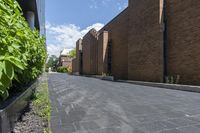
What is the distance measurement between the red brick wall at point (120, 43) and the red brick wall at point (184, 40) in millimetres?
8483

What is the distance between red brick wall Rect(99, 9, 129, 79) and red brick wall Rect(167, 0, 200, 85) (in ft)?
27.8

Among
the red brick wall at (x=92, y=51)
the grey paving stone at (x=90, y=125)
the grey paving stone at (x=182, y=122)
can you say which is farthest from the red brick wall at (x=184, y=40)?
the red brick wall at (x=92, y=51)

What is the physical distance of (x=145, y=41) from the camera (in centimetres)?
1681

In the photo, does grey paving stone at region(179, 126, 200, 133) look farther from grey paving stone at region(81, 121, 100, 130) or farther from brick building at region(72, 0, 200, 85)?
brick building at region(72, 0, 200, 85)

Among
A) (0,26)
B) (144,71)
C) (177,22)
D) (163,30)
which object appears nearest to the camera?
(0,26)

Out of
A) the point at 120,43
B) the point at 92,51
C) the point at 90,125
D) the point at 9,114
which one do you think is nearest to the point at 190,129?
the point at 90,125

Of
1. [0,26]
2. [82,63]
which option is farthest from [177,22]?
[82,63]

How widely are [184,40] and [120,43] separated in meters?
11.8

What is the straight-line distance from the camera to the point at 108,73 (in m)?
27.4

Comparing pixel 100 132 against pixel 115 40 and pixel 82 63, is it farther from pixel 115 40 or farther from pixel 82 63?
pixel 82 63

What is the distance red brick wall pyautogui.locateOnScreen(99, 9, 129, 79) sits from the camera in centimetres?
2293

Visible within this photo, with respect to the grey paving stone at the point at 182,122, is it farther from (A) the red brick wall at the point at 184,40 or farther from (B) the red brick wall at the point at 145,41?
(B) the red brick wall at the point at 145,41

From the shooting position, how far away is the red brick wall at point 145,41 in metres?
15.1

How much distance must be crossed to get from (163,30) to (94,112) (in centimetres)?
1154
